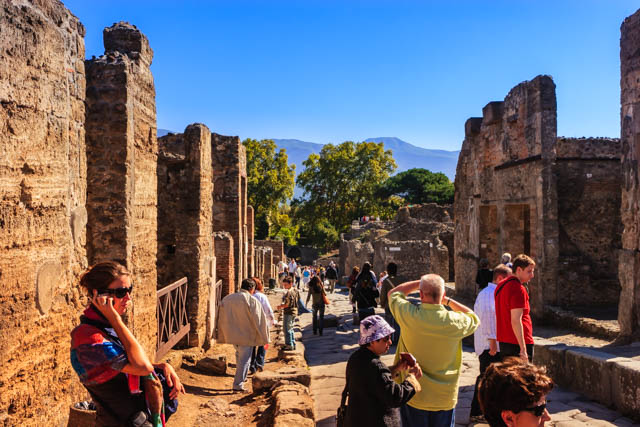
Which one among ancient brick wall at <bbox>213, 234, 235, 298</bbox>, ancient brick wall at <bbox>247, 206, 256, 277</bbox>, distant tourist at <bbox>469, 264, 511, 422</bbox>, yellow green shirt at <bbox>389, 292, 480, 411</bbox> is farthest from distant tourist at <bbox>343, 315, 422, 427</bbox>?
ancient brick wall at <bbox>247, 206, 256, 277</bbox>

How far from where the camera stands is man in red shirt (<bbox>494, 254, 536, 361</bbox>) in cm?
493

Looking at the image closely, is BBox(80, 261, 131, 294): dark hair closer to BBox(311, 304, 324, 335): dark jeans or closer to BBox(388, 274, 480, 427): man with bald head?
BBox(388, 274, 480, 427): man with bald head

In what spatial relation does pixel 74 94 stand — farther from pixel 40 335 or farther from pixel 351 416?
pixel 351 416

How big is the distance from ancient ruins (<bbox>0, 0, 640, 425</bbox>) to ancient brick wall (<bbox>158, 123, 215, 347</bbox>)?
0.02 m

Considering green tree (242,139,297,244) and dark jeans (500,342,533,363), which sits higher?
green tree (242,139,297,244)

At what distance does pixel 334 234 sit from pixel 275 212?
9.38 meters

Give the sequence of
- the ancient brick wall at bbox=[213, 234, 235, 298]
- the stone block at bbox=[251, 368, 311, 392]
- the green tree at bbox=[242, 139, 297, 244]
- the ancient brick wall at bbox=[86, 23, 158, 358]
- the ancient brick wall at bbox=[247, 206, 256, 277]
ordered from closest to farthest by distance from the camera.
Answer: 1. the ancient brick wall at bbox=[86, 23, 158, 358]
2. the stone block at bbox=[251, 368, 311, 392]
3. the ancient brick wall at bbox=[213, 234, 235, 298]
4. the ancient brick wall at bbox=[247, 206, 256, 277]
5. the green tree at bbox=[242, 139, 297, 244]

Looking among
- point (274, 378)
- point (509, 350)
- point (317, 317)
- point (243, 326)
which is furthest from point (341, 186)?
point (509, 350)

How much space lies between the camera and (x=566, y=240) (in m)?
13.0

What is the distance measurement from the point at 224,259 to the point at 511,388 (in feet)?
33.7

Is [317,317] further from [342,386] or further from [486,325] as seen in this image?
[486,325]

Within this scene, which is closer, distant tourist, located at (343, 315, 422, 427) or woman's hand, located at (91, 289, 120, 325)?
woman's hand, located at (91, 289, 120, 325)

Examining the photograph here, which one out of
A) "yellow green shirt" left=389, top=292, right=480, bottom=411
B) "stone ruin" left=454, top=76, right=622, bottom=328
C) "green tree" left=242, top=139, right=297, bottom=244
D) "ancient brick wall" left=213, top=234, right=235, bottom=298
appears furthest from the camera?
"green tree" left=242, top=139, right=297, bottom=244

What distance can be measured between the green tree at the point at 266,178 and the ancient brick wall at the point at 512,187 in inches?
1169
